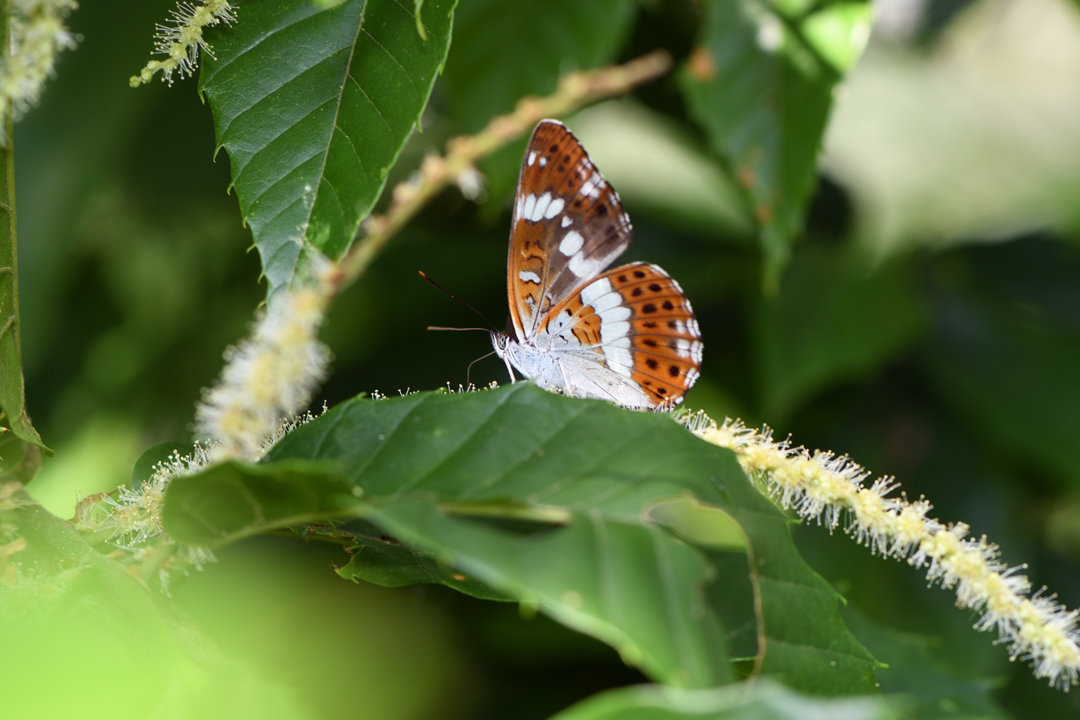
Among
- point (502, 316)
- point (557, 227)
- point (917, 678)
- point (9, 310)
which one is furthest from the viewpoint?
point (502, 316)

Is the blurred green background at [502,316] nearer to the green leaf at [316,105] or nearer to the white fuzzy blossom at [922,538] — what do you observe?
the green leaf at [316,105]

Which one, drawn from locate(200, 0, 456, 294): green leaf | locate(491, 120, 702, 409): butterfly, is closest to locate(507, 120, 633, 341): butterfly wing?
locate(491, 120, 702, 409): butterfly

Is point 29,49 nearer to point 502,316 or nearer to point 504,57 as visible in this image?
point 504,57

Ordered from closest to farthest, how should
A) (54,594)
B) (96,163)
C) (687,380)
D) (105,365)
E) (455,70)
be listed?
(54,594), (687,380), (455,70), (96,163), (105,365)

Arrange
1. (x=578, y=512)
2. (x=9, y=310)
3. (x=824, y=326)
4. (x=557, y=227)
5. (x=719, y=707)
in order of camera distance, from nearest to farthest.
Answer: (x=719, y=707) → (x=578, y=512) → (x=9, y=310) → (x=557, y=227) → (x=824, y=326)

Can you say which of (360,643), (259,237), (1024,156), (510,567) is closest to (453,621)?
(360,643)

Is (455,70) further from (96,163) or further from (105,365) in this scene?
(105,365)

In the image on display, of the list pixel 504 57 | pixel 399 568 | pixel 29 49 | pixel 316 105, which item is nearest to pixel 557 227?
pixel 504 57
